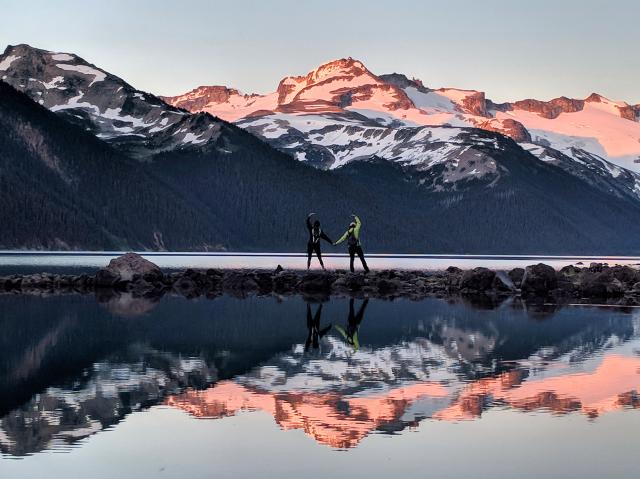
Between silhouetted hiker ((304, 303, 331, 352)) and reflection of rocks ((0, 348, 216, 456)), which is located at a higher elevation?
silhouetted hiker ((304, 303, 331, 352))

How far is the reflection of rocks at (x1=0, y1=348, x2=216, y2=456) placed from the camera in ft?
55.4

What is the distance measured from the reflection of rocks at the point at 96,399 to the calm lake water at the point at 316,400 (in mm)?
38

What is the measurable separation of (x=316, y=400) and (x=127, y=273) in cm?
4768

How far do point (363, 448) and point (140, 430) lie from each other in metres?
3.44

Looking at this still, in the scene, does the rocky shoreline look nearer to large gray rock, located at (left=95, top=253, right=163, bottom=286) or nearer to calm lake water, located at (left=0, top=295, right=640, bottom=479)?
large gray rock, located at (left=95, top=253, right=163, bottom=286)

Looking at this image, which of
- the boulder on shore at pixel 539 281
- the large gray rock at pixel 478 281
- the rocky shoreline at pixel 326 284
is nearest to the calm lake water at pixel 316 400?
the rocky shoreline at pixel 326 284

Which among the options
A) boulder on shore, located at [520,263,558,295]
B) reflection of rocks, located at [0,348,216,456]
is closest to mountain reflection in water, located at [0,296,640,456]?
reflection of rocks, located at [0,348,216,456]

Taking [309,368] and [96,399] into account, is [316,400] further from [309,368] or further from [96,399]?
[309,368]

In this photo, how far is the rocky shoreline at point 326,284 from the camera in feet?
203

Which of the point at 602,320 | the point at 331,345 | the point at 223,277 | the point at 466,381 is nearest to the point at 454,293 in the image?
the point at 223,277

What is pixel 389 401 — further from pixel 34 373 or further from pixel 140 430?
pixel 34 373

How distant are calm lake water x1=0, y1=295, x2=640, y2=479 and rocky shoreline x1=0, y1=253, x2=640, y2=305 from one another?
79.8ft

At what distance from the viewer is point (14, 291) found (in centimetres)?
6075

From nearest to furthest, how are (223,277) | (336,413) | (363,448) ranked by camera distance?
(363,448) → (336,413) → (223,277)
